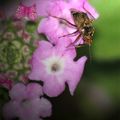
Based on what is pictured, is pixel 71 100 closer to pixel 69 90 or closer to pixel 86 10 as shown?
pixel 69 90

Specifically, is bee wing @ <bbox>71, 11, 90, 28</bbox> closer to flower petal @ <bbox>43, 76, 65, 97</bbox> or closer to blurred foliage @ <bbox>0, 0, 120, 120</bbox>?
blurred foliage @ <bbox>0, 0, 120, 120</bbox>

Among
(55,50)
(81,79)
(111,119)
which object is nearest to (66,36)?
(55,50)

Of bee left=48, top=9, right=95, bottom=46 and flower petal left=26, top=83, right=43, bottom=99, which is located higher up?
bee left=48, top=9, right=95, bottom=46

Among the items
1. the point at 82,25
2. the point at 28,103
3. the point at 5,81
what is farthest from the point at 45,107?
the point at 82,25

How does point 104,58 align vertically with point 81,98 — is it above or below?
above

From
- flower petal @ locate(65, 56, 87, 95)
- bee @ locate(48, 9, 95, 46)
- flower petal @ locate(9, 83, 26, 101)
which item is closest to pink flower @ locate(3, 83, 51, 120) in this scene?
flower petal @ locate(9, 83, 26, 101)

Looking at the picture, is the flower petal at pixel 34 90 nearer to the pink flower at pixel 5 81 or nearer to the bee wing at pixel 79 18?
the pink flower at pixel 5 81

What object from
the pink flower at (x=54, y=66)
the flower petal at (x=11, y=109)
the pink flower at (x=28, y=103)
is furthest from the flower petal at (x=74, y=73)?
the flower petal at (x=11, y=109)
